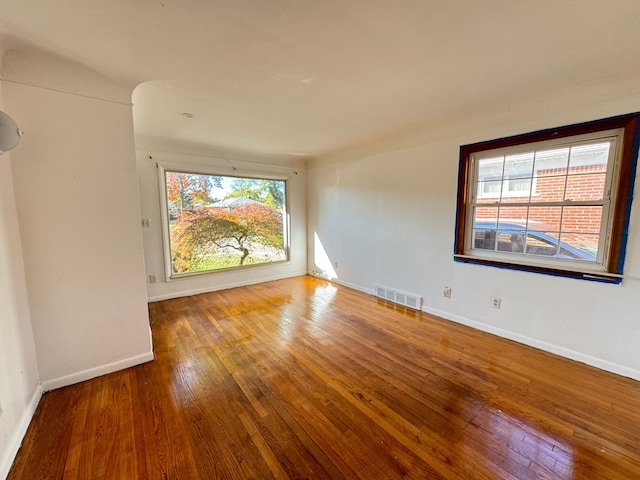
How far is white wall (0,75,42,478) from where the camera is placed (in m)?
1.38

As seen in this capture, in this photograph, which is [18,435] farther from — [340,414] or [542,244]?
[542,244]

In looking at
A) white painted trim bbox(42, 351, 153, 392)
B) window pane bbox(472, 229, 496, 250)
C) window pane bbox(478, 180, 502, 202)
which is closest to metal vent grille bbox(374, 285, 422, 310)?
window pane bbox(472, 229, 496, 250)

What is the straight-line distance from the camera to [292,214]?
507 cm

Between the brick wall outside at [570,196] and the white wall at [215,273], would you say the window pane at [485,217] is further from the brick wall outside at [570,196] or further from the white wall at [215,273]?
the white wall at [215,273]

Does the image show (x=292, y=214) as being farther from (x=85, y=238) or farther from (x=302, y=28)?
(x=302, y=28)

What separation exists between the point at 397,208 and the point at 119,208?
A: 3.07 metres

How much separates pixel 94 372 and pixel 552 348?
3.93 metres

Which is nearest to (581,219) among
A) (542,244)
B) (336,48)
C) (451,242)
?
(542,244)

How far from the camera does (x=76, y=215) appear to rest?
1.91 m

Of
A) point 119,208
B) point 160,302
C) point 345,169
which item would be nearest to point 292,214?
point 345,169

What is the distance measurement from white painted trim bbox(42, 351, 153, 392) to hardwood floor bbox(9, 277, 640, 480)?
0.26ft

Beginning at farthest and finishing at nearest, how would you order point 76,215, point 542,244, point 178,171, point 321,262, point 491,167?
point 321,262 < point 178,171 < point 491,167 < point 542,244 < point 76,215

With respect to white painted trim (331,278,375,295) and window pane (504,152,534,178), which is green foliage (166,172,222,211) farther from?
window pane (504,152,534,178)

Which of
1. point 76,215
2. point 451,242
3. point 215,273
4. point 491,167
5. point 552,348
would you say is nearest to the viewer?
point 76,215
